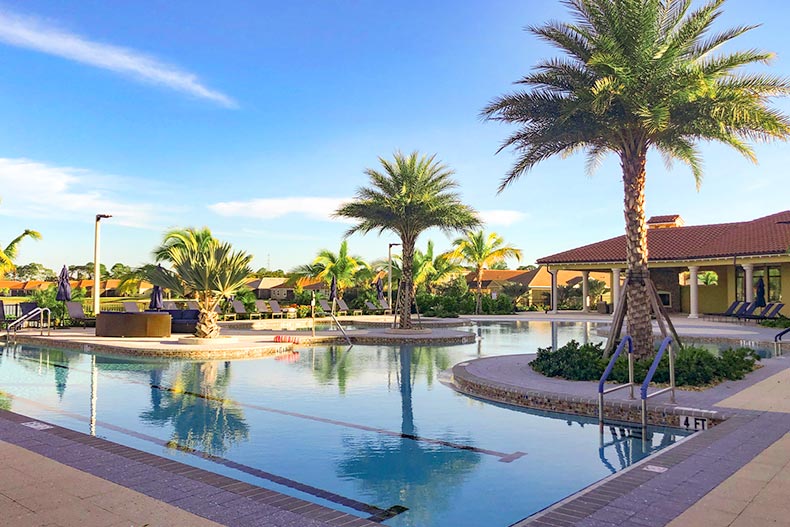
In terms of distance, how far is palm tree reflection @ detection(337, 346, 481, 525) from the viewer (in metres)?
5.26

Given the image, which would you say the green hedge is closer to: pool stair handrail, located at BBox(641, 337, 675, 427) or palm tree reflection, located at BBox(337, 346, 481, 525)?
pool stair handrail, located at BBox(641, 337, 675, 427)

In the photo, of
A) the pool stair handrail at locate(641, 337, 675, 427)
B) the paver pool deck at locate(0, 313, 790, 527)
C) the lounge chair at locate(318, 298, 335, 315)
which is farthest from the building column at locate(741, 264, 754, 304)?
the paver pool deck at locate(0, 313, 790, 527)

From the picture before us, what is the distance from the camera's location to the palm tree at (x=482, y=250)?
3944 cm

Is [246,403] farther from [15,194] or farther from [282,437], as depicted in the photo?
[15,194]

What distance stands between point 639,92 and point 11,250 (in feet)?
91.9

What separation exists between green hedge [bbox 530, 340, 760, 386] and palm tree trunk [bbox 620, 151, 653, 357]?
502 mm

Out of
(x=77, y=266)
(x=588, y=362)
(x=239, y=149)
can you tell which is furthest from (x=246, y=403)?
(x=77, y=266)

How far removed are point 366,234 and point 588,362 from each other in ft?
45.8

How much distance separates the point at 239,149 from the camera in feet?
84.8

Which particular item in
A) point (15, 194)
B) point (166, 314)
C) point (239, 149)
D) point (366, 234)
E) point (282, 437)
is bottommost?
point (282, 437)

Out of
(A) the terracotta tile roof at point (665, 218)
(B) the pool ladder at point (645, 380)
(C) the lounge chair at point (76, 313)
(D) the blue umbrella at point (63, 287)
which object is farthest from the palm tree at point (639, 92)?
(A) the terracotta tile roof at point (665, 218)

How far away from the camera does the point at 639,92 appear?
10.9 metres

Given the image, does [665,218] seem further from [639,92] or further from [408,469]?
[408,469]

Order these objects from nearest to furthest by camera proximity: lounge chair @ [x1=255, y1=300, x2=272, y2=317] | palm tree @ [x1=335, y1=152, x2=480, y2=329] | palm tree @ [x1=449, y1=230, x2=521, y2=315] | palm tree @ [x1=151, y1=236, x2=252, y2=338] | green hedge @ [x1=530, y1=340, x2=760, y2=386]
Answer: green hedge @ [x1=530, y1=340, x2=760, y2=386]
palm tree @ [x1=151, y1=236, x2=252, y2=338]
palm tree @ [x1=335, y1=152, x2=480, y2=329]
lounge chair @ [x1=255, y1=300, x2=272, y2=317]
palm tree @ [x1=449, y1=230, x2=521, y2=315]
